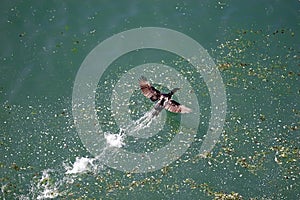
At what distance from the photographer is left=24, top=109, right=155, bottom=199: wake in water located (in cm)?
794

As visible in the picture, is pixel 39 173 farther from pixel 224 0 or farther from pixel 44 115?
pixel 224 0

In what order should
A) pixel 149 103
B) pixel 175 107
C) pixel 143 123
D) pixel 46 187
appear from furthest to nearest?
pixel 149 103
pixel 143 123
pixel 175 107
pixel 46 187

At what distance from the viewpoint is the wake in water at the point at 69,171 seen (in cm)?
794

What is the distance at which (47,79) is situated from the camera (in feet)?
28.6

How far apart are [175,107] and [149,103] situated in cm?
44

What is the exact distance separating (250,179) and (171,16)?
281 centimetres

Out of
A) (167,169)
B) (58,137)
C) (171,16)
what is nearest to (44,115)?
(58,137)

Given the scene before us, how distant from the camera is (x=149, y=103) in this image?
8500 mm

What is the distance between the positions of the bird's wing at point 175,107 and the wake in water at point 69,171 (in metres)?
0.44

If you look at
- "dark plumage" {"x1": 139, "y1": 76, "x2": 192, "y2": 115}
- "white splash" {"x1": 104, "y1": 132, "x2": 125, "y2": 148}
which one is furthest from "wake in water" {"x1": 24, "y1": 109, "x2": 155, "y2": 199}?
"dark plumage" {"x1": 139, "y1": 76, "x2": 192, "y2": 115}

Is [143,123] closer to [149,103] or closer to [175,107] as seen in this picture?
[149,103]

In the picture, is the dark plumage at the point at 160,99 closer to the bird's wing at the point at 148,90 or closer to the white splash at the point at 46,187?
the bird's wing at the point at 148,90

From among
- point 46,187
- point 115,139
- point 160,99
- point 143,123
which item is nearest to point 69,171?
point 46,187

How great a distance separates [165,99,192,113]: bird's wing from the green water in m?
0.18
